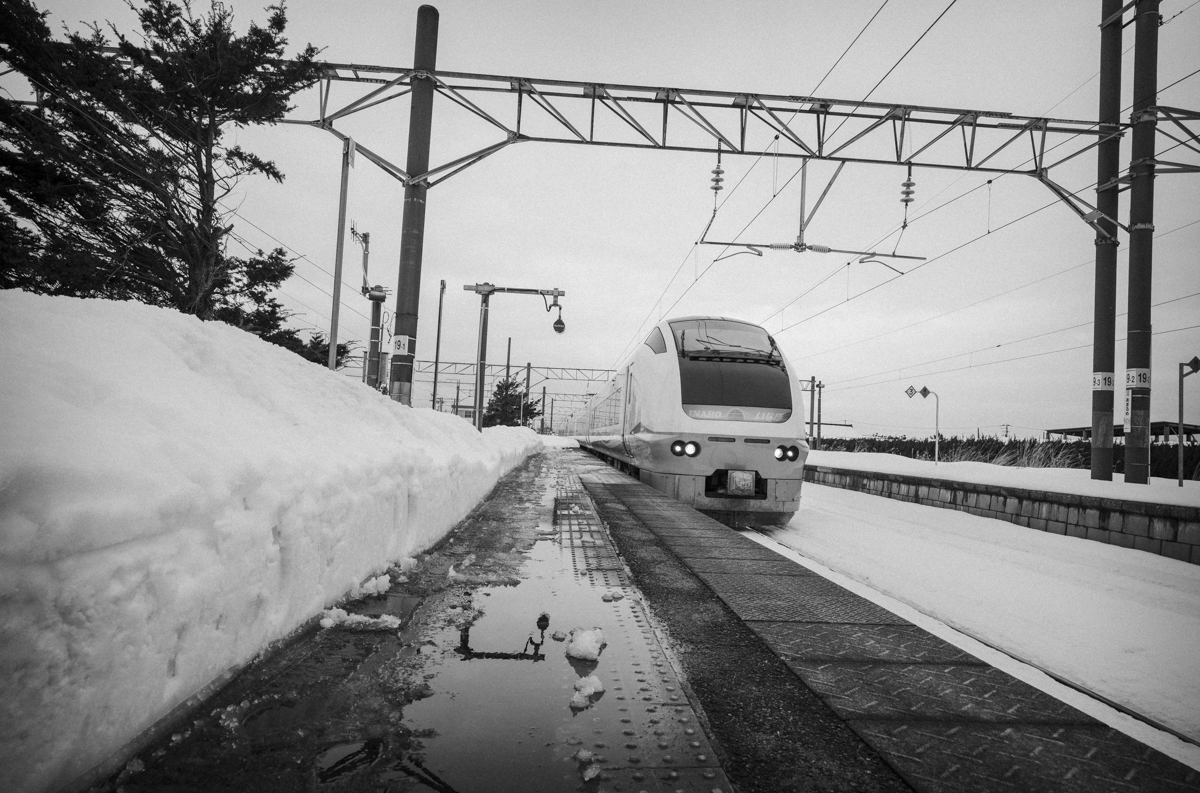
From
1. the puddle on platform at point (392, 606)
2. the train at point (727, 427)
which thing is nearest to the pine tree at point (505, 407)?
the train at point (727, 427)

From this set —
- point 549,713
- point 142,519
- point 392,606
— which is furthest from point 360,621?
point 142,519

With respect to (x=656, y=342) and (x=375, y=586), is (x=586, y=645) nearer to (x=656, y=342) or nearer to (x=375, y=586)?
(x=375, y=586)

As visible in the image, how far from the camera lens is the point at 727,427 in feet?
25.2

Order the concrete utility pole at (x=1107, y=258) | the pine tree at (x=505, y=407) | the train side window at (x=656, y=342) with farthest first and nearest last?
the pine tree at (x=505, y=407) → the concrete utility pole at (x=1107, y=258) → the train side window at (x=656, y=342)

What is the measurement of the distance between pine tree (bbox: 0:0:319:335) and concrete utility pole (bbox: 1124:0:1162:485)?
14.4 meters

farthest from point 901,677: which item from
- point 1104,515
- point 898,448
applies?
point 898,448

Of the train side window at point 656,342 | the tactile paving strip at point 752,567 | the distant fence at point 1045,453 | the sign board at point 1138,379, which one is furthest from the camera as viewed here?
the distant fence at point 1045,453

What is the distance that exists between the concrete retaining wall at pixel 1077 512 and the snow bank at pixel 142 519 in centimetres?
780

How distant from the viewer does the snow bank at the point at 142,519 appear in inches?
46.3

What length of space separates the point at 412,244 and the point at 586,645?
758cm

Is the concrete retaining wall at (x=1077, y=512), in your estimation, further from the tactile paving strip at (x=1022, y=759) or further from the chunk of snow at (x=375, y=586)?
the chunk of snow at (x=375, y=586)

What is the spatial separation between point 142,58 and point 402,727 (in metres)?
15.7

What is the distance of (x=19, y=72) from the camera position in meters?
10.2

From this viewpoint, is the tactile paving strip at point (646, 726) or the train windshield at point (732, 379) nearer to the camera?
the tactile paving strip at point (646, 726)
